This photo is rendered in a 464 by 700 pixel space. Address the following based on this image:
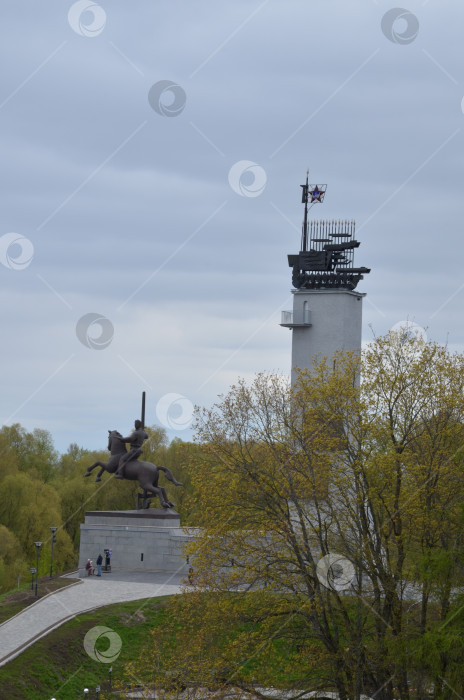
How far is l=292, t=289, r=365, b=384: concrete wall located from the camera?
53.2 m

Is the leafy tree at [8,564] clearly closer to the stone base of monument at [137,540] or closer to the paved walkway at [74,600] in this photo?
the stone base of monument at [137,540]

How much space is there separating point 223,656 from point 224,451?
521 cm

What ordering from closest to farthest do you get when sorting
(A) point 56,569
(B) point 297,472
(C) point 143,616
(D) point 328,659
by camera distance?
(D) point 328,659, (B) point 297,472, (C) point 143,616, (A) point 56,569

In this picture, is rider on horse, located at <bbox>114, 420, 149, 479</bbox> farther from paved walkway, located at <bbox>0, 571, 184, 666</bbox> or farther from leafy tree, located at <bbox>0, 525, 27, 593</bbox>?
leafy tree, located at <bbox>0, 525, 27, 593</bbox>

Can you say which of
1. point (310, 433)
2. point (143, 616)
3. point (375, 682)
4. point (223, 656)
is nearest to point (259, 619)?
point (223, 656)

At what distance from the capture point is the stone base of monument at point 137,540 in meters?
45.0

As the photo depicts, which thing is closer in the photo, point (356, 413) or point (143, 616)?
point (356, 413)

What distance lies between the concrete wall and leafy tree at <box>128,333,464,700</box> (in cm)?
2682

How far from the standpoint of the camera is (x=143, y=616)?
35219 millimetres

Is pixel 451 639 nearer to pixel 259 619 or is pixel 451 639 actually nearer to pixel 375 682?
pixel 375 682

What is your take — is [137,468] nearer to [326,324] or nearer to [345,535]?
[326,324]

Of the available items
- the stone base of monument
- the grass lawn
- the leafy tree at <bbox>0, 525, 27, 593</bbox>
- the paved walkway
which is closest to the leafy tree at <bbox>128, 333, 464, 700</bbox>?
the grass lawn

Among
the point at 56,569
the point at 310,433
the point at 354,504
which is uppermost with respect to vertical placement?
the point at 310,433

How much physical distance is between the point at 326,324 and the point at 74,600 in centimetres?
2237
